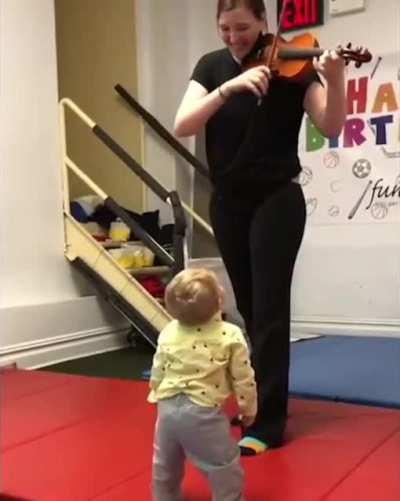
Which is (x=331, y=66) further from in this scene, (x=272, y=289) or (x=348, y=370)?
(x=348, y=370)

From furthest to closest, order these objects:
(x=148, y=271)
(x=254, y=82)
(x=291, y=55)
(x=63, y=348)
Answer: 1. (x=148, y=271)
2. (x=63, y=348)
3. (x=291, y=55)
4. (x=254, y=82)

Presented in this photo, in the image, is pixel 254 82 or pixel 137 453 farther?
pixel 137 453

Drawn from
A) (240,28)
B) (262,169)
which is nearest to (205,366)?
(262,169)

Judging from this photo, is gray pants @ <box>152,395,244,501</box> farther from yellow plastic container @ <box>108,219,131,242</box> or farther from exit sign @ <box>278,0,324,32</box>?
exit sign @ <box>278,0,324,32</box>

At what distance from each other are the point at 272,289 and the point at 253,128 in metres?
0.42

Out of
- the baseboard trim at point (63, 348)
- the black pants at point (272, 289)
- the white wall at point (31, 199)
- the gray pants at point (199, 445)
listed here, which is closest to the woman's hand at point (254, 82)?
the black pants at point (272, 289)

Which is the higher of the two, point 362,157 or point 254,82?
point 254,82

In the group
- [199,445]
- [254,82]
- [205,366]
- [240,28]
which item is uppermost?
[240,28]

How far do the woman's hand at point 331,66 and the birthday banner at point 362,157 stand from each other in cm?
212

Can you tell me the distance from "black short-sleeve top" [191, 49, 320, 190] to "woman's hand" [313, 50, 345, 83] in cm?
9

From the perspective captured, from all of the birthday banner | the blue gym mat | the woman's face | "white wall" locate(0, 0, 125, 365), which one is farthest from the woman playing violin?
the birthday banner

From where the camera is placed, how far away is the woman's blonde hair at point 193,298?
4.58ft

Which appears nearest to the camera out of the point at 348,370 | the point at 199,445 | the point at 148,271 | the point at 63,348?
the point at 199,445

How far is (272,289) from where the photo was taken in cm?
183
